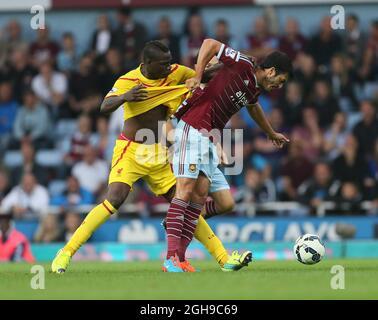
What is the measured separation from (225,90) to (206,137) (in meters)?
0.51

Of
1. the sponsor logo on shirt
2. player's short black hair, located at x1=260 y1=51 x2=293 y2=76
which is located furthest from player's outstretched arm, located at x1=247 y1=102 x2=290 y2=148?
player's short black hair, located at x1=260 y1=51 x2=293 y2=76

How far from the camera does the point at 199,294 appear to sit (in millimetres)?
8266

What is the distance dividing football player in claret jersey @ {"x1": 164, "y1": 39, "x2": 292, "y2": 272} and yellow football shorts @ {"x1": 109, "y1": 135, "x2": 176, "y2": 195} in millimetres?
483

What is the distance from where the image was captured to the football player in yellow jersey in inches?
418

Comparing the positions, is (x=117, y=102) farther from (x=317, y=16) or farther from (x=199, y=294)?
(x=317, y=16)

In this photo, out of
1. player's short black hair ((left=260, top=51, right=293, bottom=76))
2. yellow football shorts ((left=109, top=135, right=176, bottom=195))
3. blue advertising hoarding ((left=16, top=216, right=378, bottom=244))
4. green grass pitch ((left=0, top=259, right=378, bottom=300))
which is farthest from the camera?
blue advertising hoarding ((left=16, top=216, right=378, bottom=244))

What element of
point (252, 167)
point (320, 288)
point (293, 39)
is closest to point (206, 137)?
point (320, 288)

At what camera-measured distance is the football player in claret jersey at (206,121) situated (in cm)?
1041

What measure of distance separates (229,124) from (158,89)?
751 cm

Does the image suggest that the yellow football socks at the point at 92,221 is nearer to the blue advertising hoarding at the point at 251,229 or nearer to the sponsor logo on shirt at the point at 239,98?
the sponsor logo on shirt at the point at 239,98

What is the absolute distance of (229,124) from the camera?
724 inches

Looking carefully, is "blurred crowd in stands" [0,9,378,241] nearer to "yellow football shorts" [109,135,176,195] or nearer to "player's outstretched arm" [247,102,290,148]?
"player's outstretched arm" [247,102,290,148]

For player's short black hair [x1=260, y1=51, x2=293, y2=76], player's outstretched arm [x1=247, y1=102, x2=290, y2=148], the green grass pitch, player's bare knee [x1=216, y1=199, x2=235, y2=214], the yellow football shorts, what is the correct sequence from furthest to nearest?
player's outstretched arm [x1=247, y1=102, x2=290, y2=148]
player's bare knee [x1=216, y1=199, x2=235, y2=214]
the yellow football shorts
player's short black hair [x1=260, y1=51, x2=293, y2=76]
the green grass pitch

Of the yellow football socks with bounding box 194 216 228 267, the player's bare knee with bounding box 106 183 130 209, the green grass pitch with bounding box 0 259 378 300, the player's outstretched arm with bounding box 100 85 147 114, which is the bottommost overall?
the green grass pitch with bounding box 0 259 378 300
